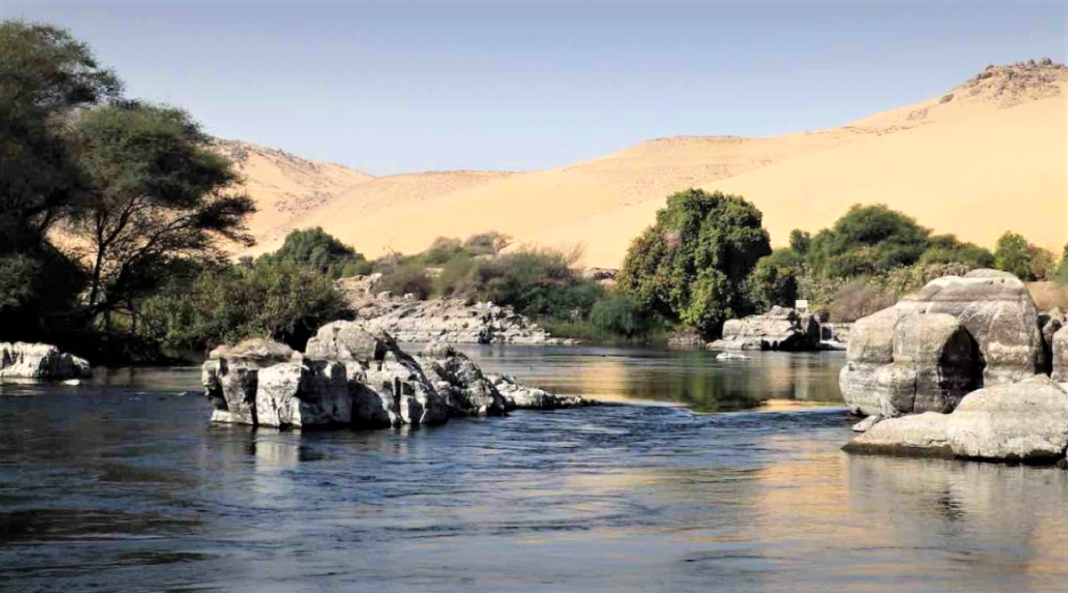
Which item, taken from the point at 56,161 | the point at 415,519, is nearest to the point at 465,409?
the point at 415,519

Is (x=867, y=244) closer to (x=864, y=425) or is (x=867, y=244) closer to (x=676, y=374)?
(x=676, y=374)

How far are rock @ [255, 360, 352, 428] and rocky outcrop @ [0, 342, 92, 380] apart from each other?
48.4 feet

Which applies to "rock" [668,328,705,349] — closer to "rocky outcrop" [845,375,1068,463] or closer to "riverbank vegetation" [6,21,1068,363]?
"riverbank vegetation" [6,21,1068,363]

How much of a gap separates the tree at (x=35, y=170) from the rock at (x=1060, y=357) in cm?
3025

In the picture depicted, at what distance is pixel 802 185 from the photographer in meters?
139

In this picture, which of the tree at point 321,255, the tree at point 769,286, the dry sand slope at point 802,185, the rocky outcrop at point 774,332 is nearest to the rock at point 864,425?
the rocky outcrop at point 774,332

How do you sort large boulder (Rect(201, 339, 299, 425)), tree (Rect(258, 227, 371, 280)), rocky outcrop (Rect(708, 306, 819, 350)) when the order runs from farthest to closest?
tree (Rect(258, 227, 371, 280)) < rocky outcrop (Rect(708, 306, 819, 350)) < large boulder (Rect(201, 339, 299, 425))

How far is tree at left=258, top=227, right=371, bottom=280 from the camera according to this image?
105625 millimetres

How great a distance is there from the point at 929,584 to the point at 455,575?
4.78m

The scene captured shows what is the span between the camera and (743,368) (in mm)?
54969

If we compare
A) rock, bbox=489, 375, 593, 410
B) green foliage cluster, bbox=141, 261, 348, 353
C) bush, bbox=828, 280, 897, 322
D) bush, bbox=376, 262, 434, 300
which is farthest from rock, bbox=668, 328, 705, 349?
rock, bbox=489, 375, 593, 410

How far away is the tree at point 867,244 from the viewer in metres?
91.7

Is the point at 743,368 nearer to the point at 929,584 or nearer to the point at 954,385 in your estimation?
the point at 954,385

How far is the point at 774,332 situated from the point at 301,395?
4852 cm
